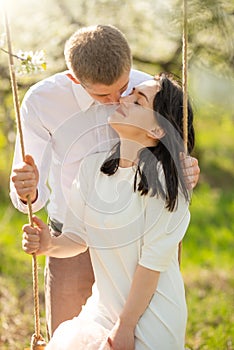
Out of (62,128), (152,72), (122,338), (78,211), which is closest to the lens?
(122,338)

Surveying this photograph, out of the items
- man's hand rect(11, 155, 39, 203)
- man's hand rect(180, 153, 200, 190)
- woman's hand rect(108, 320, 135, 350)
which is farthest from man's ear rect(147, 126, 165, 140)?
woman's hand rect(108, 320, 135, 350)

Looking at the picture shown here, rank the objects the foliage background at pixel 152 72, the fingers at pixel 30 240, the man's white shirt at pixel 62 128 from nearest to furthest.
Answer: the fingers at pixel 30 240
the man's white shirt at pixel 62 128
the foliage background at pixel 152 72

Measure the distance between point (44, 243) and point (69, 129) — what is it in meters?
0.53

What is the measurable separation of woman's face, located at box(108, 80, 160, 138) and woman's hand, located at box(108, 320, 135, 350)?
1.79ft

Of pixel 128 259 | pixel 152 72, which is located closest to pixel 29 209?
pixel 128 259

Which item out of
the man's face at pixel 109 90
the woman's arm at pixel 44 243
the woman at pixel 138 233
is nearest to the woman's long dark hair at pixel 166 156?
the woman at pixel 138 233

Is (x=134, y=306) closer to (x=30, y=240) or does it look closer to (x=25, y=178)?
(x=30, y=240)

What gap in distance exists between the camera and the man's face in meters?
2.39

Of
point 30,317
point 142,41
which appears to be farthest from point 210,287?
point 142,41

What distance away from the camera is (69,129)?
2.72 meters

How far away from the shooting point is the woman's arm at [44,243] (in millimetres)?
2299

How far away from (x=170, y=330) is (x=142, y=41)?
3762 millimetres

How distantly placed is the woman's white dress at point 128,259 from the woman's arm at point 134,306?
0.08 ft

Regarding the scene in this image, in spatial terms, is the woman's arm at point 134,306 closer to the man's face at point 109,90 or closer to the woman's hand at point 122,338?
the woman's hand at point 122,338
